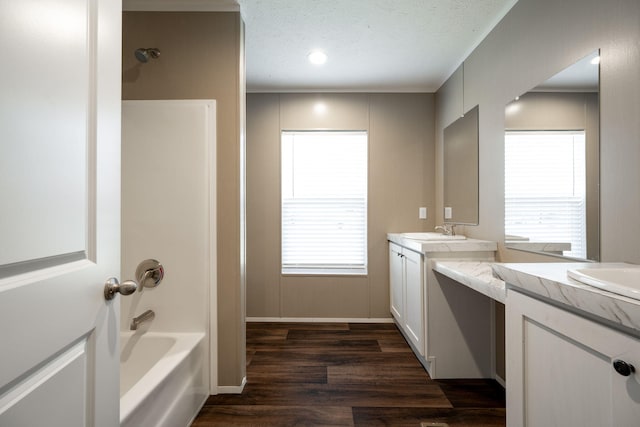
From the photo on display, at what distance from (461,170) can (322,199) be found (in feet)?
4.56

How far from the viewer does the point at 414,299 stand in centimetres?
243

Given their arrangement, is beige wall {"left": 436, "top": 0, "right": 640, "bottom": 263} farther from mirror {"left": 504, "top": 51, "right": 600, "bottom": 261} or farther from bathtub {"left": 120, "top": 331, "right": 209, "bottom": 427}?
bathtub {"left": 120, "top": 331, "right": 209, "bottom": 427}

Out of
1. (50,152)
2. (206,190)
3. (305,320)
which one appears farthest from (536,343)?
(305,320)

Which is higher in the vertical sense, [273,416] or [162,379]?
[162,379]

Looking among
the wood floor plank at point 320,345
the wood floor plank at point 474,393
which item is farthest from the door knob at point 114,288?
the wood floor plank at point 320,345

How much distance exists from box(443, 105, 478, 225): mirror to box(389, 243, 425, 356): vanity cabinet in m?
0.60

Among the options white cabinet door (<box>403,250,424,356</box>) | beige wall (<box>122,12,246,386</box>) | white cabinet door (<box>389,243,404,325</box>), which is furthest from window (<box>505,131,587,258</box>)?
beige wall (<box>122,12,246,386</box>)

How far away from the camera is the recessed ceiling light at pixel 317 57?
2.67 meters

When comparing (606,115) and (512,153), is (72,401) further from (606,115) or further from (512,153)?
(512,153)

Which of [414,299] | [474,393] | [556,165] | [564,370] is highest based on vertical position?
[556,165]

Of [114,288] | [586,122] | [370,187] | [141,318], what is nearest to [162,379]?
[141,318]

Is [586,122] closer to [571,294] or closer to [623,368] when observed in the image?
[571,294]

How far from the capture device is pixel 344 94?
3418 millimetres

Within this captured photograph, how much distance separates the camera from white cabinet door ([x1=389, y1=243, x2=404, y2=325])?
283 cm
